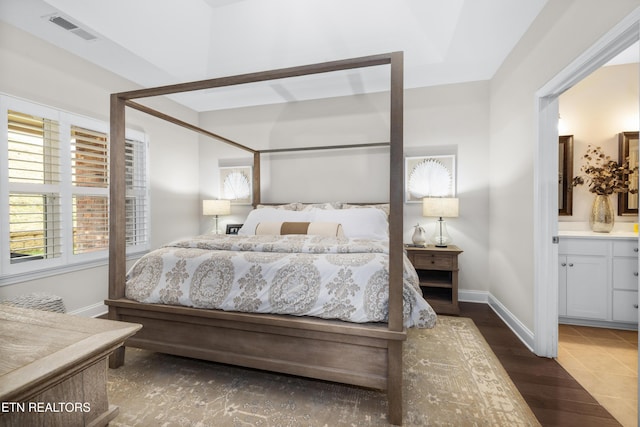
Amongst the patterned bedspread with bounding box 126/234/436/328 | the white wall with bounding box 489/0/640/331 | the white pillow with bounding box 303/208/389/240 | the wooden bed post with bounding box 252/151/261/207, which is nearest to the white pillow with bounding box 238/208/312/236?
the white pillow with bounding box 303/208/389/240

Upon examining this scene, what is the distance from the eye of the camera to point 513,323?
262 centimetres

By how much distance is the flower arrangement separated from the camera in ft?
9.08

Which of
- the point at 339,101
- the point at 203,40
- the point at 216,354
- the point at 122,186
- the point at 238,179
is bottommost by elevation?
the point at 216,354

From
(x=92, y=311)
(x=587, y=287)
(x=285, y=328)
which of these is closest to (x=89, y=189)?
(x=92, y=311)

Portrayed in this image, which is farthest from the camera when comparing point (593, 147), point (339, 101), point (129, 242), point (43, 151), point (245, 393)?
point (339, 101)

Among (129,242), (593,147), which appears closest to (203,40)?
(129,242)

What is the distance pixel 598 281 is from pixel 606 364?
826mm

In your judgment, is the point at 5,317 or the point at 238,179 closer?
the point at 5,317

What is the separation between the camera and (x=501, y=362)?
209cm

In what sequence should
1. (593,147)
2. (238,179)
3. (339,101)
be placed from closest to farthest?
1. (593,147)
2. (339,101)
3. (238,179)

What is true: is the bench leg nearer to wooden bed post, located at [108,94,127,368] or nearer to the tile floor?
the tile floor

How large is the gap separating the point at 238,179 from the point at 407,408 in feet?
11.3

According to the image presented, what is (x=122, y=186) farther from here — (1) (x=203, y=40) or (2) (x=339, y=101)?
(2) (x=339, y=101)

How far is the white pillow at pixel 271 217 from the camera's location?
125 inches
